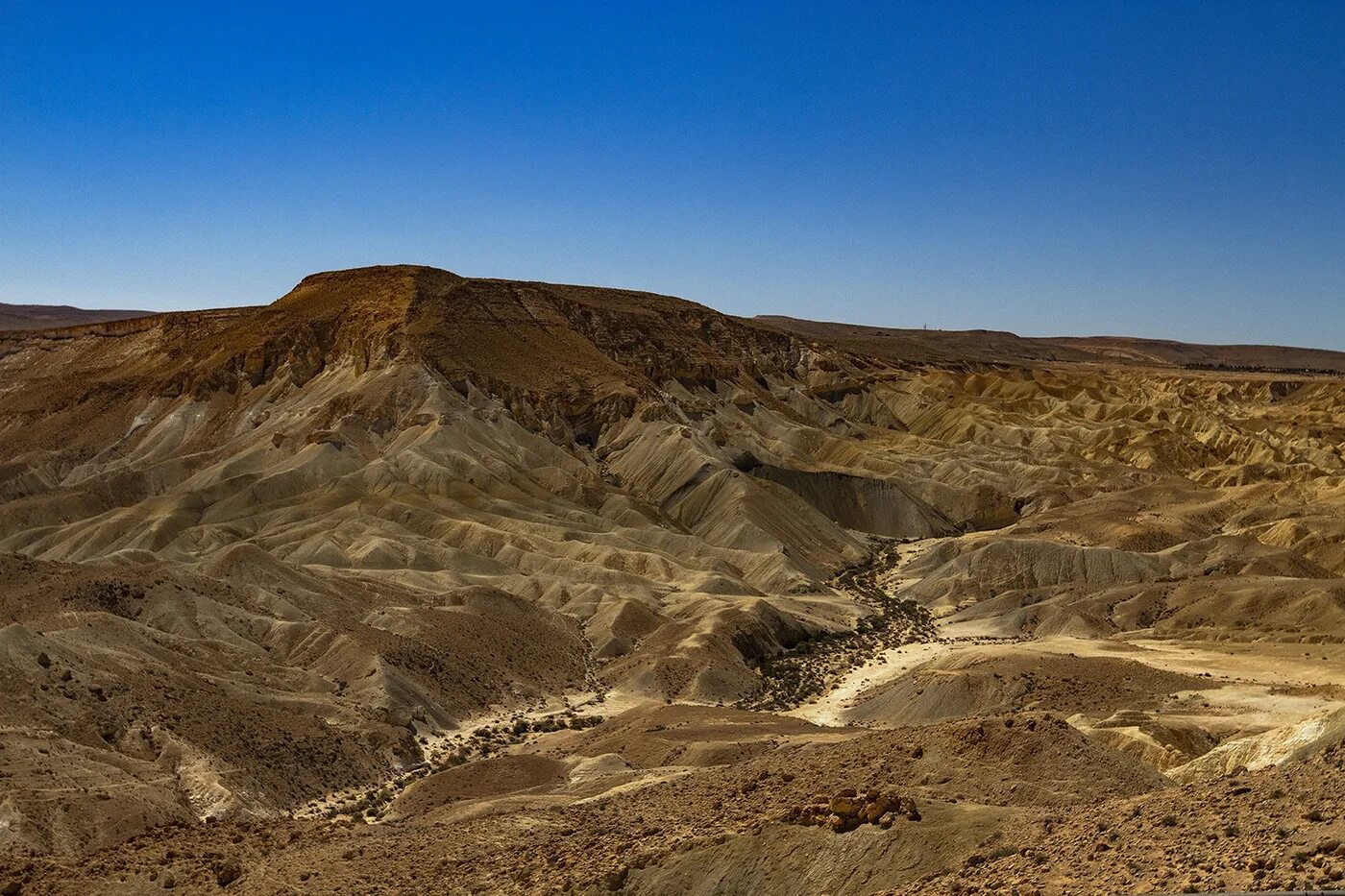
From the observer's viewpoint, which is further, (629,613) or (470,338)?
(470,338)

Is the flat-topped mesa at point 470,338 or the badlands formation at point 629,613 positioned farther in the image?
the flat-topped mesa at point 470,338

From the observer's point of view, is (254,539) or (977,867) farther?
(254,539)

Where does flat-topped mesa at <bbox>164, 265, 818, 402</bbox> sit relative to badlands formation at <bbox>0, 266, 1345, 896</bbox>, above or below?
above

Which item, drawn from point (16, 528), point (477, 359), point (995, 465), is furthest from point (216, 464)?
point (995, 465)

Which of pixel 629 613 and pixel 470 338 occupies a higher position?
pixel 470 338

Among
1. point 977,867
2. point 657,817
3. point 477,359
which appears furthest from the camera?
point 477,359

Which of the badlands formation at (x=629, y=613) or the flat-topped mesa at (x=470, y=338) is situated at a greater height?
the flat-topped mesa at (x=470, y=338)

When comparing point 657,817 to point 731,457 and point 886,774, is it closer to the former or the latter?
point 886,774

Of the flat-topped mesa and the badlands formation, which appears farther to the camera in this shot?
the flat-topped mesa
